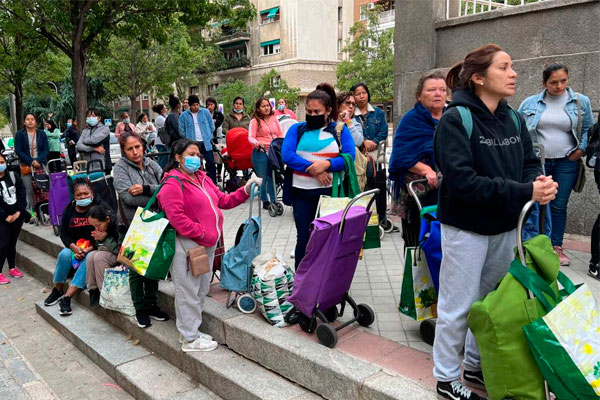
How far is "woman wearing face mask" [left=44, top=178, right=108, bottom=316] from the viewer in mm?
5863

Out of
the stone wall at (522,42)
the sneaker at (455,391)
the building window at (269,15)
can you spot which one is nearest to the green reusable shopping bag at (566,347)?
the sneaker at (455,391)

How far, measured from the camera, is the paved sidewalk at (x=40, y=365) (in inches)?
176

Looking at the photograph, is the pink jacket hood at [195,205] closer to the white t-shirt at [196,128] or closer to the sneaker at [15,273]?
the sneaker at [15,273]

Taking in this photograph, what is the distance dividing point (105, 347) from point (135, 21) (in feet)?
36.3

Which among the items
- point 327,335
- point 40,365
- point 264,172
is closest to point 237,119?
point 264,172

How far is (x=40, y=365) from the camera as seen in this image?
16.7ft

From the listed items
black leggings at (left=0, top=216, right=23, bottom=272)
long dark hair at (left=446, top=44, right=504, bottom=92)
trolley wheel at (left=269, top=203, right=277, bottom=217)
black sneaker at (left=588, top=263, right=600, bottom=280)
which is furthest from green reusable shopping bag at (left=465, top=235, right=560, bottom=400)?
black leggings at (left=0, top=216, right=23, bottom=272)

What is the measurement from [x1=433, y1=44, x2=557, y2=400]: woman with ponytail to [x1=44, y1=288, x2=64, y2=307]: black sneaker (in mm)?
4935

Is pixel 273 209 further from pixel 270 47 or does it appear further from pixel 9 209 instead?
pixel 270 47

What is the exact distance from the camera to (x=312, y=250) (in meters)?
3.60

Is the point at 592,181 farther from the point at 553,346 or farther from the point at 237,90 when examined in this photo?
the point at 237,90

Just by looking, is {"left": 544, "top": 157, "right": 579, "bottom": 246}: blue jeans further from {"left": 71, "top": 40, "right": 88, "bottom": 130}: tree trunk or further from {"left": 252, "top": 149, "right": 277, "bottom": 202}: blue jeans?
{"left": 71, "top": 40, "right": 88, "bottom": 130}: tree trunk

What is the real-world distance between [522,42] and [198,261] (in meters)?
5.01

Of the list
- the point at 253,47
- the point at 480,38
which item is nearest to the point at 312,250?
the point at 480,38
